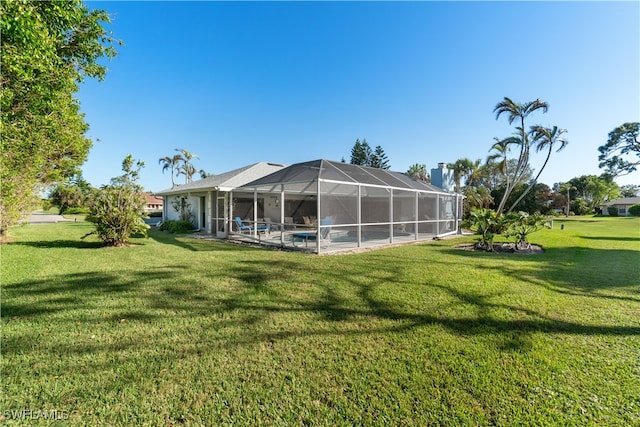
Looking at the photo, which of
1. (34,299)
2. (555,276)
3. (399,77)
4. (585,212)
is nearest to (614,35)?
(399,77)

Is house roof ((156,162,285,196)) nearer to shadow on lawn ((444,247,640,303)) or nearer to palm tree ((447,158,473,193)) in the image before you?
shadow on lawn ((444,247,640,303))

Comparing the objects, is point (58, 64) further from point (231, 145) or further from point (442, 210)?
point (231, 145)

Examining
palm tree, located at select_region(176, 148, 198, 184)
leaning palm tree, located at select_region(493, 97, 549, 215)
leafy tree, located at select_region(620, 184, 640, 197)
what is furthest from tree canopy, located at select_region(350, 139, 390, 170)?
leafy tree, located at select_region(620, 184, 640, 197)

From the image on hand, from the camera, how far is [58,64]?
613 centimetres

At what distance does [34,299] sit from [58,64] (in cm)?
510

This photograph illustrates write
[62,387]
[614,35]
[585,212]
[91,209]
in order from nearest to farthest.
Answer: [62,387]
[614,35]
[91,209]
[585,212]

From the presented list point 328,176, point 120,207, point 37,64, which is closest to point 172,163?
point 120,207

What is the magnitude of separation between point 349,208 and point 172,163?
35582 mm

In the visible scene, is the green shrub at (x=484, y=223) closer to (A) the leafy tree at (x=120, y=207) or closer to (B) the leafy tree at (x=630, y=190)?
(A) the leafy tree at (x=120, y=207)

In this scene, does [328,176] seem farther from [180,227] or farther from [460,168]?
[460,168]

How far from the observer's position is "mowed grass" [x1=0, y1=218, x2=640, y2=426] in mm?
2166

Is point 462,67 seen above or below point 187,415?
above

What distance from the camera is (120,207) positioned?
1009 centimetres

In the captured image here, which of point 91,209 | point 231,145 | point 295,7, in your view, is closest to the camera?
point 91,209
